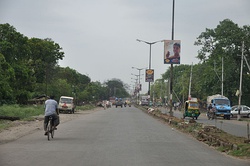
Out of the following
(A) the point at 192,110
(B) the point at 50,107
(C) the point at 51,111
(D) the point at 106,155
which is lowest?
(D) the point at 106,155

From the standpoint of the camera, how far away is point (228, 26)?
64.9 m

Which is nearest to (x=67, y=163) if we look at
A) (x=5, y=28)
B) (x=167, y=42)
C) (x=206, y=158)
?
(x=206, y=158)

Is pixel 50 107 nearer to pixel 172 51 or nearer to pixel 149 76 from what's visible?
pixel 172 51

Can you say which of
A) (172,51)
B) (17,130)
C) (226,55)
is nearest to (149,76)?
(226,55)

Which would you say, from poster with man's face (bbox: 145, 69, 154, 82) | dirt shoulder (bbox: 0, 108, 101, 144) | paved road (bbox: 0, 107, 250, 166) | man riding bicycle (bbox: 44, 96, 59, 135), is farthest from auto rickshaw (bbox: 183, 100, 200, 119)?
paved road (bbox: 0, 107, 250, 166)

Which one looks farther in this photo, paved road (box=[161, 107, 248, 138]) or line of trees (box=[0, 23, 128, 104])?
line of trees (box=[0, 23, 128, 104])

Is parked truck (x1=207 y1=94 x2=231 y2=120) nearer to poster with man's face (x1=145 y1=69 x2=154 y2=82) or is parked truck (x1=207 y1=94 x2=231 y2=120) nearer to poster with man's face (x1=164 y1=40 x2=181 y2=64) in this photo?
poster with man's face (x1=164 y1=40 x2=181 y2=64)

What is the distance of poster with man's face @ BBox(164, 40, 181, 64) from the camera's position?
33969 mm

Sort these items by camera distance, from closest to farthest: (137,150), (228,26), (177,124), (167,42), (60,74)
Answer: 1. (137,150)
2. (177,124)
3. (167,42)
4. (228,26)
5. (60,74)

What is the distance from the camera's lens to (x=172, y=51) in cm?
3422

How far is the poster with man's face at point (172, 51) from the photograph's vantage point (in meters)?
34.0

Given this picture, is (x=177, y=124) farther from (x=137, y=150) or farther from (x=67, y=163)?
(x=67, y=163)

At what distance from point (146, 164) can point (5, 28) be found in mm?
42742

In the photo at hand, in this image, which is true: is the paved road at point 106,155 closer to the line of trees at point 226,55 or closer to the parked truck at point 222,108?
the parked truck at point 222,108
